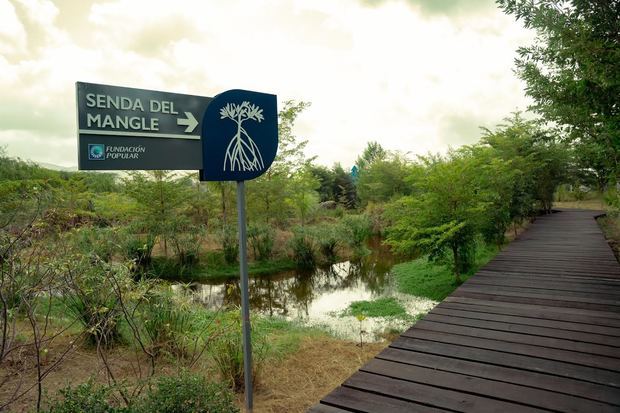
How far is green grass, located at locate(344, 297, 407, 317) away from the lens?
6719mm

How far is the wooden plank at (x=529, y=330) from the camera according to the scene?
312 cm

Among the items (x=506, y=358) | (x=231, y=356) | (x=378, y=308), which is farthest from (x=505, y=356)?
(x=378, y=308)

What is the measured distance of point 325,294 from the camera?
880cm

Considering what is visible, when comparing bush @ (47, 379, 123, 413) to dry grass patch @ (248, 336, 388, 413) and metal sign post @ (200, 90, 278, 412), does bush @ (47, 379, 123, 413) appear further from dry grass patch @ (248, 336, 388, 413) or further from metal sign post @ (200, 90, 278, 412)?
dry grass patch @ (248, 336, 388, 413)

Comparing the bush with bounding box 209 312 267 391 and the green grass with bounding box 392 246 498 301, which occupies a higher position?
the bush with bounding box 209 312 267 391

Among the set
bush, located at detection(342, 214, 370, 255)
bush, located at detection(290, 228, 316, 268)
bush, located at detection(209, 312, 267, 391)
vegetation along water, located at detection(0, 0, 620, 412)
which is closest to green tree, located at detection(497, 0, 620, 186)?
vegetation along water, located at detection(0, 0, 620, 412)

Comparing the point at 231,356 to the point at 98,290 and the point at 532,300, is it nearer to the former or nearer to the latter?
the point at 98,290

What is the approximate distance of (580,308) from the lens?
401 cm

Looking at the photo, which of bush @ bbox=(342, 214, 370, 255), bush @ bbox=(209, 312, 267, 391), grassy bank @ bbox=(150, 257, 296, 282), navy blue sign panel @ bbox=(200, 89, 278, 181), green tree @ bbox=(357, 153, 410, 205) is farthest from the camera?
green tree @ bbox=(357, 153, 410, 205)

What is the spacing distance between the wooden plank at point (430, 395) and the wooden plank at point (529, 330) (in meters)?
1.12

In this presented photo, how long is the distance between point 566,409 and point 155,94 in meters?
3.09

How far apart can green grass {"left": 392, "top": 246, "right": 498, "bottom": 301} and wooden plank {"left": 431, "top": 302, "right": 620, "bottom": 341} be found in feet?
11.1

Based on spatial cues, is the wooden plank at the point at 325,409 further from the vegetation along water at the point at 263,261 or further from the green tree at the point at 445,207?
the green tree at the point at 445,207

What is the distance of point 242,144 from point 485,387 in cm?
231
